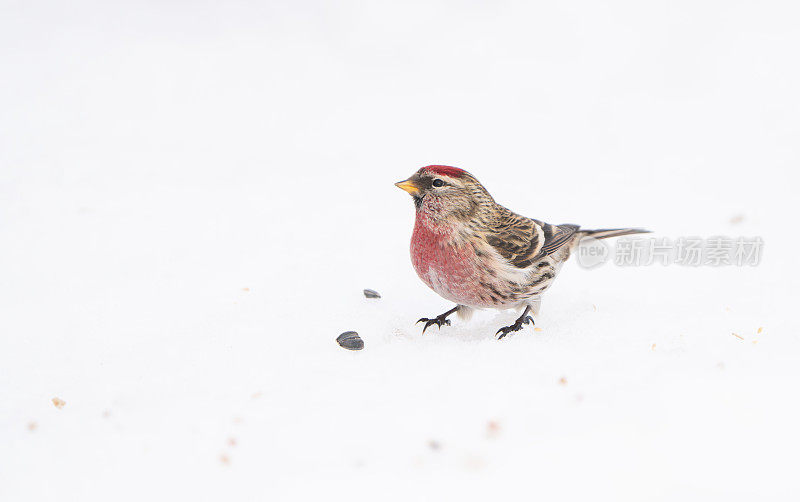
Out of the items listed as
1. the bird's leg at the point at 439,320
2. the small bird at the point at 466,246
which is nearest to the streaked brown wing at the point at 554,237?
the small bird at the point at 466,246

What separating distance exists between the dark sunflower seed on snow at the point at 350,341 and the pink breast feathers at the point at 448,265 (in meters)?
0.48

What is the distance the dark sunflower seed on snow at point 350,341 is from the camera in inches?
137

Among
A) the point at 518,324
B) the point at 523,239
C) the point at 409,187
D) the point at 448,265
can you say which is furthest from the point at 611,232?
the point at 409,187

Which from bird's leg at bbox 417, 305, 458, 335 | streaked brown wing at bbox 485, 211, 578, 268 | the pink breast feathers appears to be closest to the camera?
the pink breast feathers

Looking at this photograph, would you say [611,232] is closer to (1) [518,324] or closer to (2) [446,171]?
(1) [518,324]

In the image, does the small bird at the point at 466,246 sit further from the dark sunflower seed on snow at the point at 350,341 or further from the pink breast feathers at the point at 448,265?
the dark sunflower seed on snow at the point at 350,341

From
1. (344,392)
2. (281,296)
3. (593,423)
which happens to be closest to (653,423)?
(593,423)

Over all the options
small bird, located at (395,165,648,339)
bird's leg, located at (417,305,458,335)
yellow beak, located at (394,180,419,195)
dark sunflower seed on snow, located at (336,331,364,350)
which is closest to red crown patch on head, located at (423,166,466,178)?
small bird, located at (395,165,648,339)

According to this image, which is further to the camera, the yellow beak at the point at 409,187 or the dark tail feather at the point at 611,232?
the dark tail feather at the point at 611,232

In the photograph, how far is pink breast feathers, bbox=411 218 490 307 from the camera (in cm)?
333

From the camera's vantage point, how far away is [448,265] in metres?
3.34

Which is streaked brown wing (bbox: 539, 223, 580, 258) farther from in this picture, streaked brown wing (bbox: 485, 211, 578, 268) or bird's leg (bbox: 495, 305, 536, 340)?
bird's leg (bbox: 495, 305, 536, 340)

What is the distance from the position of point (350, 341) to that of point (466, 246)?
0.78 meters

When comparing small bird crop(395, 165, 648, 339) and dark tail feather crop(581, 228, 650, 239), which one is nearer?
small bird crop(395, 165, 648, 339)
